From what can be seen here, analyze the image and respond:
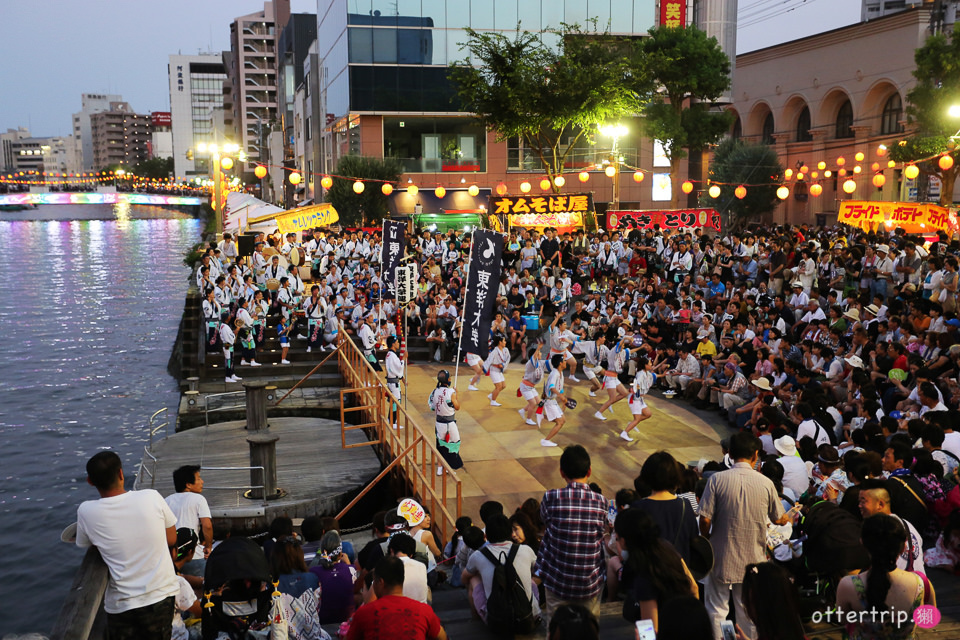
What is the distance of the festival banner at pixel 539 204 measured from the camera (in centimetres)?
2769

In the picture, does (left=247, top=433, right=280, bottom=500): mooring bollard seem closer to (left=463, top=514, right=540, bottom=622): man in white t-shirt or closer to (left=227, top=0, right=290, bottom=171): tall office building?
(left=463, top=514, right=540, bottom=622): man in white t-shirt

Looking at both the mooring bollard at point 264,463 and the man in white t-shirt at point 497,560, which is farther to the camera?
the mooring bollard at point 264,463

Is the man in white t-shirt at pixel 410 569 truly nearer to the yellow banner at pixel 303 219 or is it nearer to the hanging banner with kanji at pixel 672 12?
the yellow banner at pixel 303 219

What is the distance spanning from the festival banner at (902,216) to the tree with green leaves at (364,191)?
83.9 ft

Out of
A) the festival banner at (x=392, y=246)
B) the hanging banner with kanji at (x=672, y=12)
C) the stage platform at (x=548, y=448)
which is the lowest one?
the stage platform at (x=548, y=448)

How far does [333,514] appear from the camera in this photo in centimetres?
1158

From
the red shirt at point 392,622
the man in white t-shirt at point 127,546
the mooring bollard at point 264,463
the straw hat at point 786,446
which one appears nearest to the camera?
the red shirt at point 392,622

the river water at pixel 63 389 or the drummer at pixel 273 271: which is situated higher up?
the drummer at pixel 273 271

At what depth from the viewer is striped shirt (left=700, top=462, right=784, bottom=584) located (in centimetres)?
541

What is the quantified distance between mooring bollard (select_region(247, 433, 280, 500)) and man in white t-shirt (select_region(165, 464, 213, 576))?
397 centimetres

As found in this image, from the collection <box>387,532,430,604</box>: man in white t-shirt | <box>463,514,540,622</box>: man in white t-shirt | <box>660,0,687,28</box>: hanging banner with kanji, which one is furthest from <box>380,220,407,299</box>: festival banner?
<box>660,0,687,28</box>: hanging banner with kanji

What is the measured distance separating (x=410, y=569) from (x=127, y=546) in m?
2.07

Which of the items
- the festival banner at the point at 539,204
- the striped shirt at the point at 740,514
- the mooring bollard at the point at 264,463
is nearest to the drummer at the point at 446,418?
the mooring bollard at the point at 264,463

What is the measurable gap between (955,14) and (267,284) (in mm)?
38897
